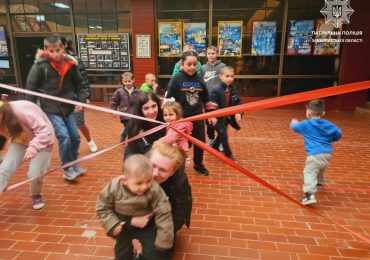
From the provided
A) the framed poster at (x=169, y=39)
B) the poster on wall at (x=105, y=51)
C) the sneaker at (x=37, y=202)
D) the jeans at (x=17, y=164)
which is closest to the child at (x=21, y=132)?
the jeans at (x=17, y=164)

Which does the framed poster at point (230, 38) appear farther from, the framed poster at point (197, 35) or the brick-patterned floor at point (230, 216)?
the brick-patterned floor at point (230, 216)

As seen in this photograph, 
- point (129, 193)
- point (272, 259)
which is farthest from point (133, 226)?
point (272, 259)

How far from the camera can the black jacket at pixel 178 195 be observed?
7.47 ft

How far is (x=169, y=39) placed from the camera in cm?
928

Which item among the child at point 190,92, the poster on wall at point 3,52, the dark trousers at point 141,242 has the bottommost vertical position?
the dark trousers at point 141,242

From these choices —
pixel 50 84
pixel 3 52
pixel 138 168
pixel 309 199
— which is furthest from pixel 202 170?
pixel 3 52

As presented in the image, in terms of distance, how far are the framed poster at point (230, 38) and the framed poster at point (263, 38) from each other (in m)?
0.45

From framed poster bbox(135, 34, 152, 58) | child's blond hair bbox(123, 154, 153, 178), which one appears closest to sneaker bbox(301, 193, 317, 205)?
child's blond hair bbox(123, 154, 153, 178)

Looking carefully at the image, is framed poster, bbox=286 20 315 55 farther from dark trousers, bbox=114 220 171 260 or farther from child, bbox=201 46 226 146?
dark trousers, bbox=114 220 171 260

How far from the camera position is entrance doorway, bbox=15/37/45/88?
994 centimetres

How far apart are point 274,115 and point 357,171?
4380mm

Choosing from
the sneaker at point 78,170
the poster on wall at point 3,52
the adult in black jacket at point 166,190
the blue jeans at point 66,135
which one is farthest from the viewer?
the poster on wall at point 3,52

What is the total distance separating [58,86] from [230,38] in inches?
260

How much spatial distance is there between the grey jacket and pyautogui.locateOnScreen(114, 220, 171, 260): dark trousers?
13 cm
